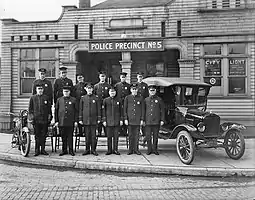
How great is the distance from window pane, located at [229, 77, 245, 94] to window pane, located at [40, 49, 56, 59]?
544cm

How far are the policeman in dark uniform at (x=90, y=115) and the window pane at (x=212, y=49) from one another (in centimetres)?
481

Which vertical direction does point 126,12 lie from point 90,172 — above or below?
above

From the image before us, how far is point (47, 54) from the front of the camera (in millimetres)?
10344

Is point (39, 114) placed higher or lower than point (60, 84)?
lower

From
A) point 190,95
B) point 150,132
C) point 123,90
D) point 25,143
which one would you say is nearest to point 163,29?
point 123,90

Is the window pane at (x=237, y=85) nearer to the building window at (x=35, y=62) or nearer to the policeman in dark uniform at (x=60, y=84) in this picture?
the policeman in dark uniform at (x=60, y=84)

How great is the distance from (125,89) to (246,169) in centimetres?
285

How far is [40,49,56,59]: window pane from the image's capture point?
10.3 m

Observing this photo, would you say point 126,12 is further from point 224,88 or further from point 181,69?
point 224,88

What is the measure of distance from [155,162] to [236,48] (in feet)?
16.1

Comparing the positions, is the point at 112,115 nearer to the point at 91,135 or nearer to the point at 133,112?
the point at 133,112

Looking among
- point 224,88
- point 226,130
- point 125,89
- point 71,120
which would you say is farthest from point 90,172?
point 224,88

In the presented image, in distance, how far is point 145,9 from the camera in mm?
9383

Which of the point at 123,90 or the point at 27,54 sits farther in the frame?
the point at 27,54
